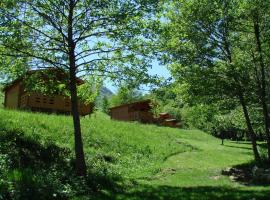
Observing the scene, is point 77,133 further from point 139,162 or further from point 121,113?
A: point 121,113

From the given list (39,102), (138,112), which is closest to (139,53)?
(39,102)

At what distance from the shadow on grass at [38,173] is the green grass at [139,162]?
0.30 metres

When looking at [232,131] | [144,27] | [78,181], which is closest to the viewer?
[78,181]

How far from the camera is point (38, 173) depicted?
13641mm

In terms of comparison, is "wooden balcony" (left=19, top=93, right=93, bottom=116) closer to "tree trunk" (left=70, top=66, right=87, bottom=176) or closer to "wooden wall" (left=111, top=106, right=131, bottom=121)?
"tree trunk" (left=70, top=66, right=87, bottom=176)

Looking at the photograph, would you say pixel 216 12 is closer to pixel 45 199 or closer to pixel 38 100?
pixel 45 199

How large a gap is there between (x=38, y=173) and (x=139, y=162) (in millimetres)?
13872

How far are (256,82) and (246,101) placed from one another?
136cm

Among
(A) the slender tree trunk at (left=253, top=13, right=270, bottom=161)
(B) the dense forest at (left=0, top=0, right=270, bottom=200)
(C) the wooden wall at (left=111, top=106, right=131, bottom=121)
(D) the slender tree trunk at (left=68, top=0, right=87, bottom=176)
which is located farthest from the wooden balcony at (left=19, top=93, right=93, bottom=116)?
(C) the wooden wall at (left=111, top=106, right=131, bottom=121)

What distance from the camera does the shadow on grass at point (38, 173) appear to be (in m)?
11.4

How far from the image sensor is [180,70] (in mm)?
24391

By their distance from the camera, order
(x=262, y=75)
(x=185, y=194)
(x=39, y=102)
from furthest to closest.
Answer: (x=39, y=102), (x=262, y=75), (x=185, y=194)

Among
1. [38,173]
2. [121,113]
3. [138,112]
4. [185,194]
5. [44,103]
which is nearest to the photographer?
[38,173]

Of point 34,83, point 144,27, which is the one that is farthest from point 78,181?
point 144,27
